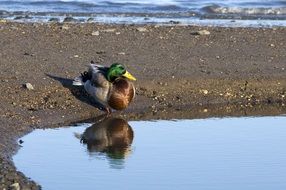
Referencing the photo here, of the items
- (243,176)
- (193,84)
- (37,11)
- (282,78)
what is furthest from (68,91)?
(37,11)

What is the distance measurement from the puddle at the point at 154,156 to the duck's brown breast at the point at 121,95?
0.80 ft

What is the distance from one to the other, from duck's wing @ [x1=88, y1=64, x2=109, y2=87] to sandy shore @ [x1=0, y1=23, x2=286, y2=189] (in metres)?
0.38

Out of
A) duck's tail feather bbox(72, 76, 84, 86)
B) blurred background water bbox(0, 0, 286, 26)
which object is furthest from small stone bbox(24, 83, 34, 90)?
blurred background water bbox(0, 0, 286, 26)

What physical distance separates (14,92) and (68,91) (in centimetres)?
83

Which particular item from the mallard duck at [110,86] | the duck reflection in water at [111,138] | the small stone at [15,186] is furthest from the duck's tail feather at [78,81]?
the small stone at [15,186]

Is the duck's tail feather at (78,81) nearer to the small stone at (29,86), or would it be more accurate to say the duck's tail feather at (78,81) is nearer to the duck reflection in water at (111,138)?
the small stone at (29,86)

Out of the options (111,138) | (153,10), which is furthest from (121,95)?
(153,10)

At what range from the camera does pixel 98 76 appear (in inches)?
529

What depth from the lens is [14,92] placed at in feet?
44.2

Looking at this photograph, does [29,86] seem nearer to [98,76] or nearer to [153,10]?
[98,76]

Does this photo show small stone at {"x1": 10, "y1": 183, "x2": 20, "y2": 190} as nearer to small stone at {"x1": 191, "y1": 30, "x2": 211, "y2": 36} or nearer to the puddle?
the puddle

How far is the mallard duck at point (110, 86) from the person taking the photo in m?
13.2

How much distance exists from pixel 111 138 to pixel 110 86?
157 cm

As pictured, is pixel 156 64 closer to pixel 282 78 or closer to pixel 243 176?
pixel 282 78
